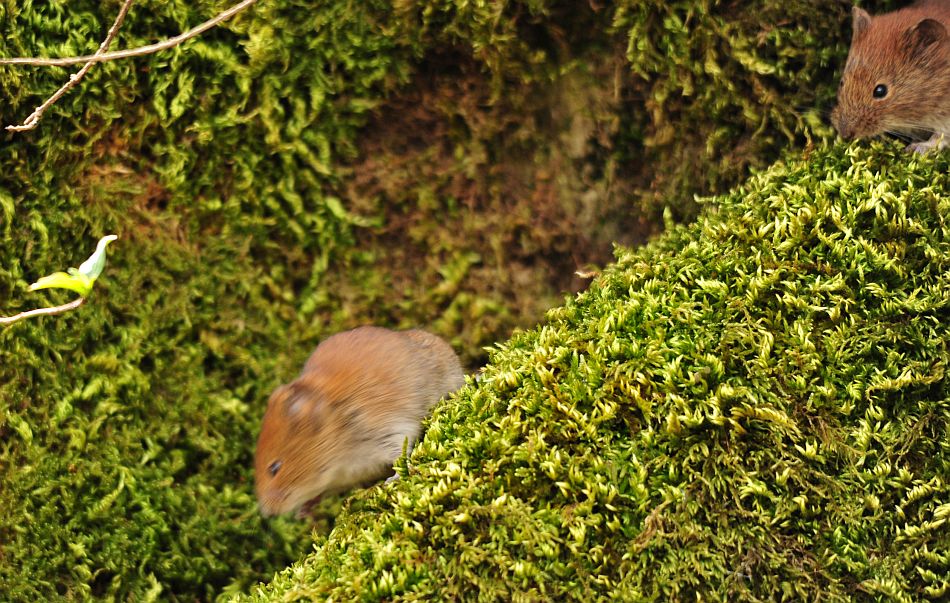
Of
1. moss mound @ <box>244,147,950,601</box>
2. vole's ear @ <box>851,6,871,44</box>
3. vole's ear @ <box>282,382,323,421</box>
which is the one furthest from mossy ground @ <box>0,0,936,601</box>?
moss mound @ <box>244,147,950,601</box>

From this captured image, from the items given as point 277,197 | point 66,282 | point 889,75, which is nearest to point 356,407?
point 277,197

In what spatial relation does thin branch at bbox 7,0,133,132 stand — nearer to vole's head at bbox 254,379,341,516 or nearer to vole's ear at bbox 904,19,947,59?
vole's head at bbox 254,379,341,516

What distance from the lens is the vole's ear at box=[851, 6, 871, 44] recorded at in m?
3.09

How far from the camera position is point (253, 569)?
3678 millimetres

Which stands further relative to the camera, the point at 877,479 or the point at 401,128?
the point at 401,128

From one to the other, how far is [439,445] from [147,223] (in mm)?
1863

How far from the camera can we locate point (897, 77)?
3.20 m

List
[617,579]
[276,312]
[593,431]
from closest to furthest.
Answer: [617,579]
[593,431]
[276,312]

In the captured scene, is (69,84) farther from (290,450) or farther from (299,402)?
(290,450)

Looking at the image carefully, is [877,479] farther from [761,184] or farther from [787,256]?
[761,184]

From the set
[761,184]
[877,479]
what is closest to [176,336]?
[761,184]

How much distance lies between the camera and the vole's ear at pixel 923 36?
302cm

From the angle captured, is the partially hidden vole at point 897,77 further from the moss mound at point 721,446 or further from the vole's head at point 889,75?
the moss mound at point 721,446

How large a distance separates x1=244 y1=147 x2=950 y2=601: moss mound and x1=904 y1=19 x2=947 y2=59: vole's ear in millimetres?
585
